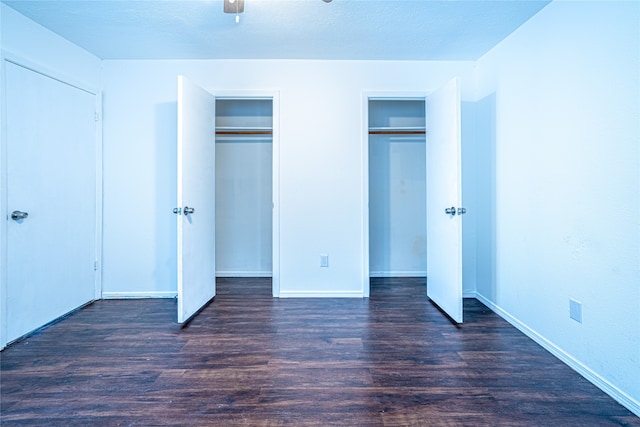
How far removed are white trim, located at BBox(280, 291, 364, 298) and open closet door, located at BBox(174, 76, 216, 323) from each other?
2.53 ft

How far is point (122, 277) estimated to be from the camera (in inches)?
131

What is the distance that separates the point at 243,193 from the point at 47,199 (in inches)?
79.5

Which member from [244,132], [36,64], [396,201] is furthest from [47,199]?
[396,201]

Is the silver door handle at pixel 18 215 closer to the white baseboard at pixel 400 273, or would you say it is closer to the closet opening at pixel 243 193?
the closet opening at pixel 243 193

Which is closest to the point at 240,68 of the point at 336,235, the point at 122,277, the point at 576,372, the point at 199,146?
the point at 199,146

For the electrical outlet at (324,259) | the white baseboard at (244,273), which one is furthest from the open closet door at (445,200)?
the white baseboard at (244,273)

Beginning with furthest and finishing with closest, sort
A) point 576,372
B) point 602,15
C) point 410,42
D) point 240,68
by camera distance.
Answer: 1. point 240,68
2. point 410,42
3. point 576,372
4. point 602,15

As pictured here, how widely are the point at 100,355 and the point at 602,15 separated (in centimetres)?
365

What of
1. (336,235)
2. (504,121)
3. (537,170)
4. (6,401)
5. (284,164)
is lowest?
(6,401)

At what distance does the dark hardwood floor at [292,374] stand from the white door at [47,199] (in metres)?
0.28

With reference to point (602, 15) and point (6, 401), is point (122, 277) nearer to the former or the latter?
point (6, 401)

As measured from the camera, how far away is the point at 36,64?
2508 millimetres

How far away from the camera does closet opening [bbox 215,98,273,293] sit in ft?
13.6

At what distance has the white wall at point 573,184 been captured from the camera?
5.43ft
